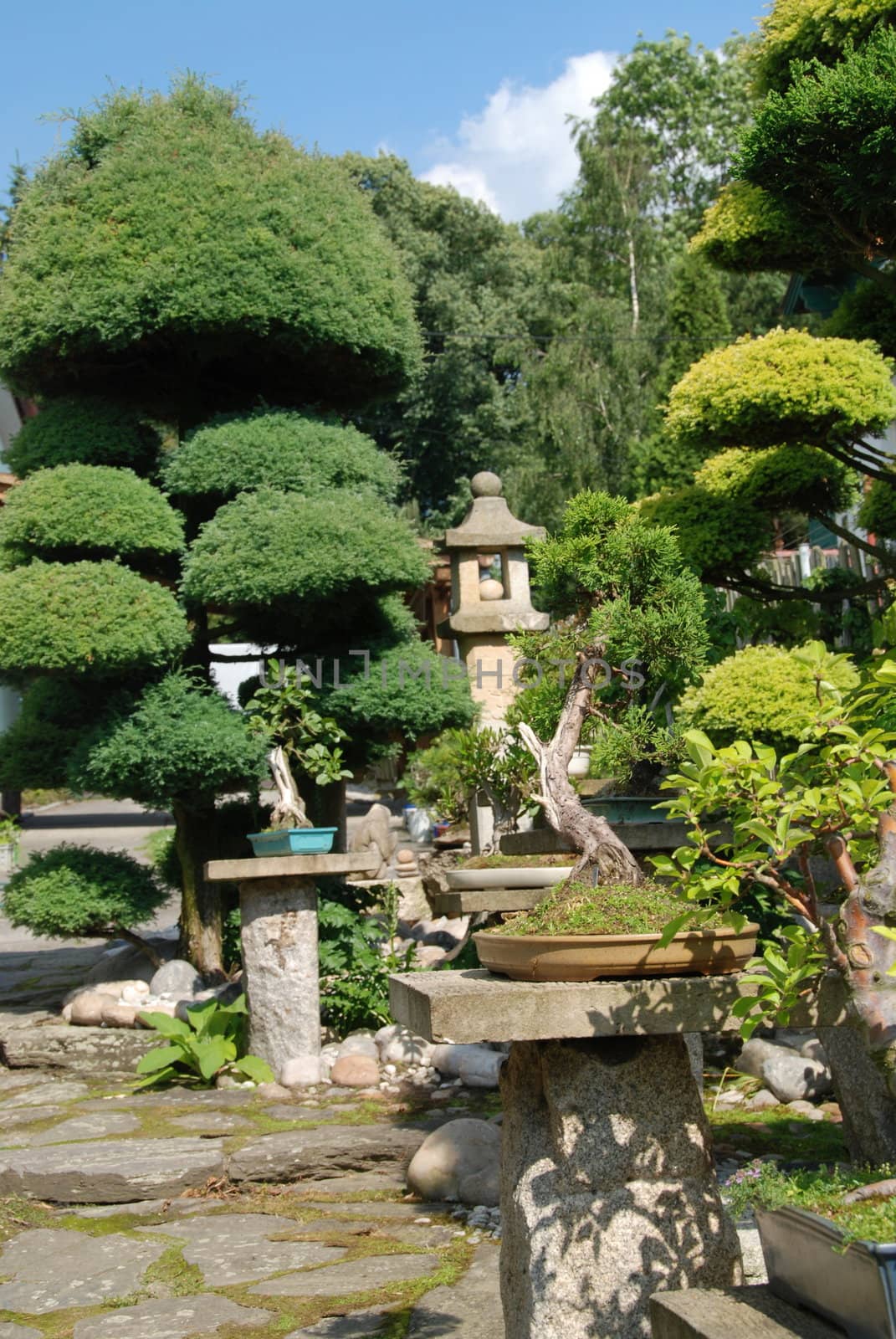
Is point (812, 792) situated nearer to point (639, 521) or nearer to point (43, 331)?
point (639, 521)

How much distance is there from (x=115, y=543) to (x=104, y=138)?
2484 mm

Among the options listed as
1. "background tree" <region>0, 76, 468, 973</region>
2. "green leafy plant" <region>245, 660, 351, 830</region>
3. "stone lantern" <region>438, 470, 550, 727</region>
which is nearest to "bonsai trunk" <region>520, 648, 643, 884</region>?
"green leafy plant" <region>245, 660, 351, 830</region>

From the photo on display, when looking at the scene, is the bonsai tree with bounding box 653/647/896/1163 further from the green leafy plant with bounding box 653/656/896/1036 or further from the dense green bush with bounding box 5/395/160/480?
the dense green bush with bounding box 5/395/160/480

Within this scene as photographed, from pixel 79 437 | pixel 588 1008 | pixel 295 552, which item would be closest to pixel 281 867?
pixel 295 552

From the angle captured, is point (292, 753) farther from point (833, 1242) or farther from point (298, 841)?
point (833, 1242)

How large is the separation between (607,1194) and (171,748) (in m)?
4.56

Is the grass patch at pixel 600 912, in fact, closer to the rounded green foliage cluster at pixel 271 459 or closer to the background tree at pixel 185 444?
the background tree at pixel 185 444

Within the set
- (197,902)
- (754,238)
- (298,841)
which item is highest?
(754,238)

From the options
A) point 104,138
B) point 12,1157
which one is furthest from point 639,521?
point 104,138

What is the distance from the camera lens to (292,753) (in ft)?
22.6

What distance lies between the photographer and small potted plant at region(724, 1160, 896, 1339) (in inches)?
62.5

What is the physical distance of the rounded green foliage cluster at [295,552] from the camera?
6.45 metres

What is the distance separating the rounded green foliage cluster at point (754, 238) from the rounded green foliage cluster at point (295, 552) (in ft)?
7.20

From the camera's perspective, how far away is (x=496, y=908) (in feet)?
15.8
